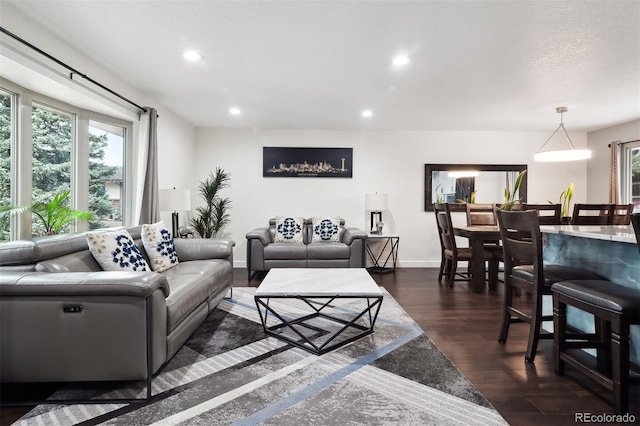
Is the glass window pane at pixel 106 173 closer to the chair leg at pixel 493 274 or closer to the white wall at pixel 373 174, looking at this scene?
the white wall at pixel 373 174

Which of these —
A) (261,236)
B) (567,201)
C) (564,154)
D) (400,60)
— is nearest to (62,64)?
(400,60)

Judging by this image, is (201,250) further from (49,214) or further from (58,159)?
→ (58,159)

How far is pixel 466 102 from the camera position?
13.1 ft

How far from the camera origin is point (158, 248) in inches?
117

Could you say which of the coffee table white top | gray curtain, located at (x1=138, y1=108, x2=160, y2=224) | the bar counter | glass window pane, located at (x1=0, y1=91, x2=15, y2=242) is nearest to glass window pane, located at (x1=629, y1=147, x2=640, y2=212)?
the bar counter

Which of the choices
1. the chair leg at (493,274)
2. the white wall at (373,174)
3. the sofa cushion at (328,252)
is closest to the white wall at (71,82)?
the white wall at (373,174)

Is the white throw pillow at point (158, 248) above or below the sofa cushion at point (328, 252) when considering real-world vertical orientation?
above

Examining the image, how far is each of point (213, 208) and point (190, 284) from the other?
3.16 metres

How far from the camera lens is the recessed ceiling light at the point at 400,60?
9.00 ft

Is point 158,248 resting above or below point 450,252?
above

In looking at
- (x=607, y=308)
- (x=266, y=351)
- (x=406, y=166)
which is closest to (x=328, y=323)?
(x=266, y=351)

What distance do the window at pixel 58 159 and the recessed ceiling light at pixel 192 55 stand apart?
130 cm

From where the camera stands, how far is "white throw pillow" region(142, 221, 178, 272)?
291 centimetres

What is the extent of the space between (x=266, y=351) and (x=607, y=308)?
6.66 feet
